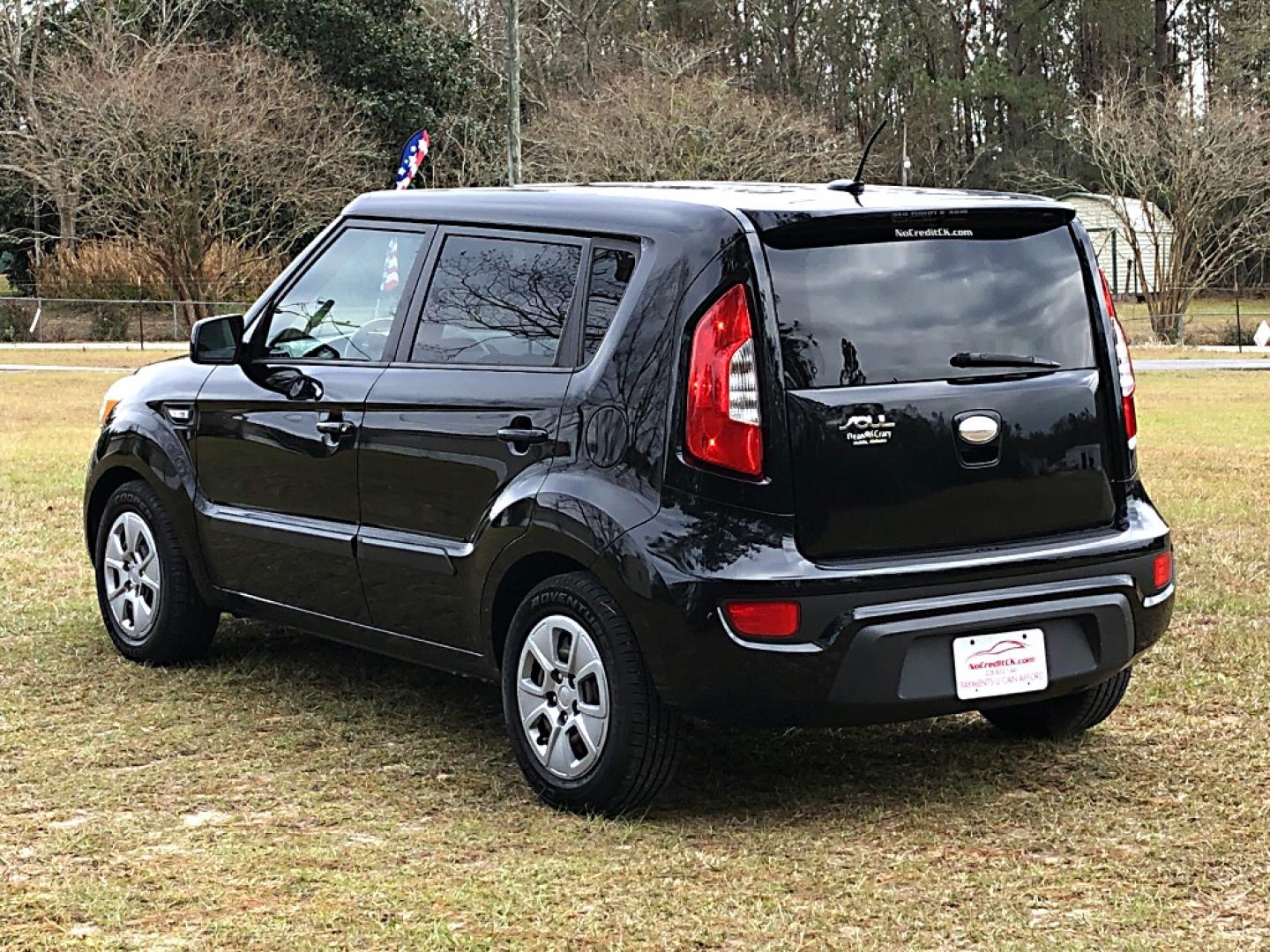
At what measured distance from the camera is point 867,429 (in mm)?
4832

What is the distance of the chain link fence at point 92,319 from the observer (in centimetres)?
3997

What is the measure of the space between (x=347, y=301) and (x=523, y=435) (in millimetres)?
1221

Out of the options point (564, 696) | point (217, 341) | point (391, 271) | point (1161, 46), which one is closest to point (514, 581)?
point (564, 696)

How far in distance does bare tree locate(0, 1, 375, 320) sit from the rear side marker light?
36.4 m

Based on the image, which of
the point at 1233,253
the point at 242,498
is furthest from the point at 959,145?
the point at 242,498

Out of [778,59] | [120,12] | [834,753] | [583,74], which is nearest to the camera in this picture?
[834,753]

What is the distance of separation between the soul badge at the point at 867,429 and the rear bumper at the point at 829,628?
0.32m

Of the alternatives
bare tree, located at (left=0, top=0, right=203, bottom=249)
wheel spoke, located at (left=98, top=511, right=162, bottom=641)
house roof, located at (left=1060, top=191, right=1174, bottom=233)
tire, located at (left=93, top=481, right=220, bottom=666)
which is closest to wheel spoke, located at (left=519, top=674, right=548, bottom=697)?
tire, located at (left=93, top=481, right=220, bottom=666)

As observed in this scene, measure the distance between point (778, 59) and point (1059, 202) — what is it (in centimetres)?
6600

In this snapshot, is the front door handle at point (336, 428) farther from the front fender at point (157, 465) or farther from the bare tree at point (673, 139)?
the bare tree at point (673, 139)

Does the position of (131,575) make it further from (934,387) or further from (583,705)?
(934,387)

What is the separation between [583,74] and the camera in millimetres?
58125

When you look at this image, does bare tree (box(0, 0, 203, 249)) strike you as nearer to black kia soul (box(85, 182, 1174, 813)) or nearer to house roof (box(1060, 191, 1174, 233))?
house roof (box(1060, 191, 1174, 233))

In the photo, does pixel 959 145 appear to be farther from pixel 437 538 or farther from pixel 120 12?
pixel 437 538
